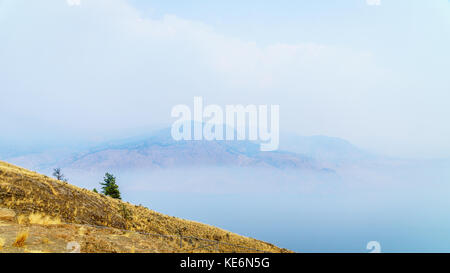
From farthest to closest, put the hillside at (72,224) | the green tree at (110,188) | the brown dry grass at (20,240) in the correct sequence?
the green tree at (110,188), the hillside at (72,224), the brown dry grass at (20,240)

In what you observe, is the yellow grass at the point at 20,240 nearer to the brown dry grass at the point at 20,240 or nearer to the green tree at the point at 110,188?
the brown dry grass at the point at 20,240

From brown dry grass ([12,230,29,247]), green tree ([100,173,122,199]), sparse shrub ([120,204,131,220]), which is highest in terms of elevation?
green tree ([100,173,122,199])

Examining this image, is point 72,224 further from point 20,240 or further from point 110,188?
point 110,188

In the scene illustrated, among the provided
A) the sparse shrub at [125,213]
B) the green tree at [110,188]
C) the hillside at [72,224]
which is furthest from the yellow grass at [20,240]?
the green tree at [110,188]

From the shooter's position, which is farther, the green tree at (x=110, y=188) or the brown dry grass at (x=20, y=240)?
the green tree at (x=110, y=188)

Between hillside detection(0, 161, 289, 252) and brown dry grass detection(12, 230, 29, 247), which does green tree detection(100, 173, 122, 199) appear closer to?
hillside detection(0, 161, 289, 252)

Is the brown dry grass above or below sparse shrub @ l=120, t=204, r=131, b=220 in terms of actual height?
below

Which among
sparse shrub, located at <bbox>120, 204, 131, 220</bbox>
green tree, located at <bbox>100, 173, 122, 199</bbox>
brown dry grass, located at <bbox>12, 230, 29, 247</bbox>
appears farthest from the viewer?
green tree, located at <bbox>100, 173, 122, 199</bbox>

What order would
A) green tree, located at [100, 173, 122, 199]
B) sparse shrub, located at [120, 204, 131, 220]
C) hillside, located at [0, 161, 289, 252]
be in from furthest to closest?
green tree, located at [100, 173, 122, 199]
sparse shrub, located at [120, 204, 131, 220]
hillside, located at [0, 161, 289, 252]

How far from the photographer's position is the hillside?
11.0 m

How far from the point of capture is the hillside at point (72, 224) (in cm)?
1098

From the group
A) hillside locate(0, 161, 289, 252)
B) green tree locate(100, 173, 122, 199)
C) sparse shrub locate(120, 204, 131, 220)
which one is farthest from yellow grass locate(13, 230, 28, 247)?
green tree locate(100, 173, 122, 199)

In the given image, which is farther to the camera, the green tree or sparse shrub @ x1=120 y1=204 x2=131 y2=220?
the green tree
